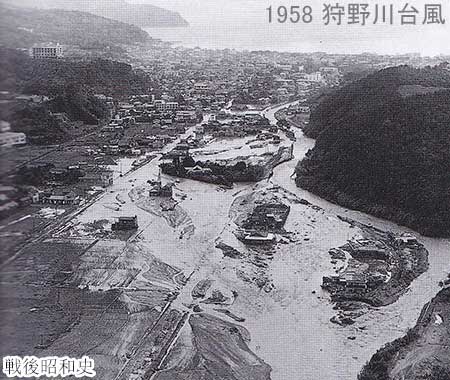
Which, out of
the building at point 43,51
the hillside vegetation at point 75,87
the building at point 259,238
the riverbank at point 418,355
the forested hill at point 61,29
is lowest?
the riverbank at point 418,355

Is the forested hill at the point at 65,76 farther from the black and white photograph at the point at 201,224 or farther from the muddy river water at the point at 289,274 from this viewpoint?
the muddy river water at the point at 289,274

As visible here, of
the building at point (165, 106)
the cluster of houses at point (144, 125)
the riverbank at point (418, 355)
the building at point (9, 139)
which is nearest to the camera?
the building at point (9, 139)

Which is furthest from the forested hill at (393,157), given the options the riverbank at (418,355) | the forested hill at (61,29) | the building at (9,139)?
the building at (9,139)

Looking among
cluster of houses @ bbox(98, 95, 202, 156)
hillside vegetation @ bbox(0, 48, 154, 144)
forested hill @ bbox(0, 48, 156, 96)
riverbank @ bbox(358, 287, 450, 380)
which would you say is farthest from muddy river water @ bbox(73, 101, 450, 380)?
cluster of houses @ bbox(98, 95, 202, 156)

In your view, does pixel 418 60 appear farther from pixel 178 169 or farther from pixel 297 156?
pixel 178 169

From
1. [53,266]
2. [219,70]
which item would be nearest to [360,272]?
[53,266]

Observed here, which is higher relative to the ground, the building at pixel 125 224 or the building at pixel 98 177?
the building at pixel 98 177
